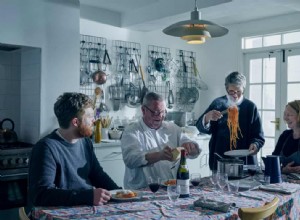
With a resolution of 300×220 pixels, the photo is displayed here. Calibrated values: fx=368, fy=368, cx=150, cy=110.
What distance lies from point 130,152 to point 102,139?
186 cm

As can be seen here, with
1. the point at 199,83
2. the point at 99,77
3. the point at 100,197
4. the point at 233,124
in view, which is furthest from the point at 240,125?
the point at 199,83

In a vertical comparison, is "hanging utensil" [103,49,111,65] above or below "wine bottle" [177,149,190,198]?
above

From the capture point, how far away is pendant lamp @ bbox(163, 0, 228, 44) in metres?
2.30

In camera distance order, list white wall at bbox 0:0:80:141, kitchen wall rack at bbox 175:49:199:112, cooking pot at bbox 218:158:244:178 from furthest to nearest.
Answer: kitchen wall rack at bbox 175:49:199:112 < white wall at bbox 0:0:80:141 < cooking pot at bbox 218:158:244:178

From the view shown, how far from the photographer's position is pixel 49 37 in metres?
3.85

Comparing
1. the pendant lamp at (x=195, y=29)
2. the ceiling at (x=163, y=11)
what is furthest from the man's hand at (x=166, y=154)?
the ceiling at (x=163, y=11)

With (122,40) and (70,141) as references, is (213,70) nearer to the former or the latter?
(122,40)

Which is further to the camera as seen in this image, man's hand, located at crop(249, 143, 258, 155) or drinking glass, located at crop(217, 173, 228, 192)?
man's hand, located at crop(249, 143, 258, 155)

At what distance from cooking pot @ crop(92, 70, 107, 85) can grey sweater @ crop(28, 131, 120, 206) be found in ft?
7.14

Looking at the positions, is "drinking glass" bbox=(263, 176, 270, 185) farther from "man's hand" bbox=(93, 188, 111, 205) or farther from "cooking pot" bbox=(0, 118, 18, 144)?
"cooking pot" bbox=(0, 118, 18, 144)

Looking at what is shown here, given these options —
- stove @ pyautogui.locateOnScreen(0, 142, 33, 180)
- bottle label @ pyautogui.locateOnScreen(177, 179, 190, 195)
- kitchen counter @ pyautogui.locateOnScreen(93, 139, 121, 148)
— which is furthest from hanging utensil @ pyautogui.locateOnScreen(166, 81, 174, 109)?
bottle label @ pyautogui.locateOnScreen(177, 179, 190, 195)

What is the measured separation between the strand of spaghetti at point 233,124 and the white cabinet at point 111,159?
1.42 metres

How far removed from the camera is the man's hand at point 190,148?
262 centimetres

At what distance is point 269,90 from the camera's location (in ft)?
17.0
